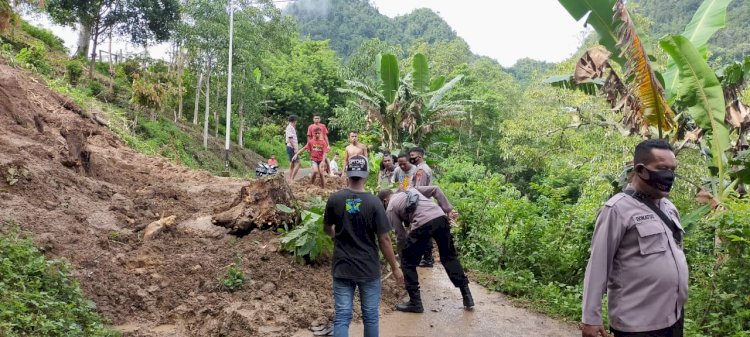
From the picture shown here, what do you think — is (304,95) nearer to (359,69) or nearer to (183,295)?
(359,69)

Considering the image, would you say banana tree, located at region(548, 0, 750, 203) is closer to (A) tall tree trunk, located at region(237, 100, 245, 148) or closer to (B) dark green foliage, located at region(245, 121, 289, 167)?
(A) tall tree trunk, located at region(237, 100, 245, 148)

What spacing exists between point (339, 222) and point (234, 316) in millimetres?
1687

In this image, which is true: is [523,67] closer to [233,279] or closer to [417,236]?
[417,236]

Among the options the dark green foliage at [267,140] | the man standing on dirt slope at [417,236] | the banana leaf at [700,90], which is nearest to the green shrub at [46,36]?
the dark green foliage at [267,140]

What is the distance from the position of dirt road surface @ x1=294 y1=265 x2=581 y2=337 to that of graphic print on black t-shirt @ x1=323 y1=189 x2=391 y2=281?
4.35ft

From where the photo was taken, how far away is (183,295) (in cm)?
606

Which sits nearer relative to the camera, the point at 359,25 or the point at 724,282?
the point at 724,282

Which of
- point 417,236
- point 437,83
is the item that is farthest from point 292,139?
point 417,236

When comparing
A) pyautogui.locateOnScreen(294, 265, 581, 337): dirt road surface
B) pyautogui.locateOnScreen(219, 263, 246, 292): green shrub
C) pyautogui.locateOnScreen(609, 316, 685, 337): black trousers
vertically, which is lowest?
pyautogui.locateOnScreen(294, 265, 581, 337): dirt road surface

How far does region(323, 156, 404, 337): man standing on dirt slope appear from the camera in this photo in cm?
456

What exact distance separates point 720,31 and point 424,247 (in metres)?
61.7

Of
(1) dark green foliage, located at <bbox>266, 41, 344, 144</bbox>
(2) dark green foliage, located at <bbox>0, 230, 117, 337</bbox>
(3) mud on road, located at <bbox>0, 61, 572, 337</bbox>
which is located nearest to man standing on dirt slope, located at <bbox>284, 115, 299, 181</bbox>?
(3) mud on road, located at <bbox>0, 61, 572, 337</bbox>

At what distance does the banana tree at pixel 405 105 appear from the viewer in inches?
588

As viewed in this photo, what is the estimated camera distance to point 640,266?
3037 millimetres
